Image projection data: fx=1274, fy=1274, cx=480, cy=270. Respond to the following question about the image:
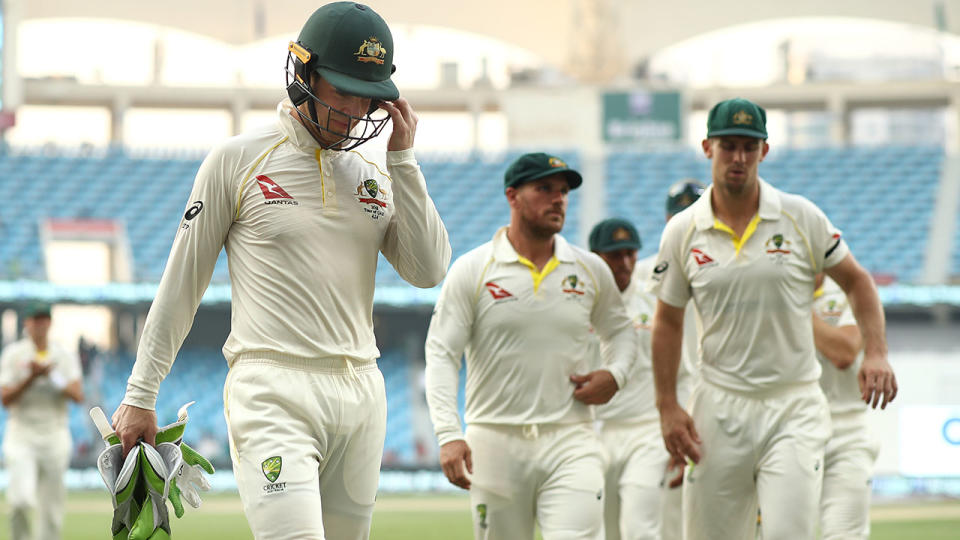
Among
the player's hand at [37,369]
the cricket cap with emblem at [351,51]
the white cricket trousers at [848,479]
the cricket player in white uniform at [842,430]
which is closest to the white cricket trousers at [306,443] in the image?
the cricket cap with emblem at [351,51]

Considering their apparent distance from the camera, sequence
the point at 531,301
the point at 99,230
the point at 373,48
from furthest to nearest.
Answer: the point at 99,230 → the point at 531,301 → the point at 373,48

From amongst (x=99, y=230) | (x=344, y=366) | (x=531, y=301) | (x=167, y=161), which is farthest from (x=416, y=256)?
(x=167, y=161)

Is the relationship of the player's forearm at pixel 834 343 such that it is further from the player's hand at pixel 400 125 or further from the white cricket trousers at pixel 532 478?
the player's hand at pixel 400 125

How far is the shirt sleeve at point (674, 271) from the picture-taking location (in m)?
6.49

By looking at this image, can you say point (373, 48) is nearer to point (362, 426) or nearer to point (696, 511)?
point (362, 426)

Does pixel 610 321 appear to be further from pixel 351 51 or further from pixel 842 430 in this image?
pixel 351 51

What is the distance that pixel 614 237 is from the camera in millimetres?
8492

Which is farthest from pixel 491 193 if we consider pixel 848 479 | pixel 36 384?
pixel 848 479

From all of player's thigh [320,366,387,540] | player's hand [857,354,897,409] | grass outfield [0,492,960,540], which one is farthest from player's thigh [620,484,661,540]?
grass outfield [0,492,960,540]

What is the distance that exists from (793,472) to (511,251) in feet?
6.45

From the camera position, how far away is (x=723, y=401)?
632 centimetres

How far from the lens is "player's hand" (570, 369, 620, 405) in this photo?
264 inches

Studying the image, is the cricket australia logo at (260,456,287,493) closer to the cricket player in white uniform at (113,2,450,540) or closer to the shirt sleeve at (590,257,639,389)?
the cricket player in white uniform at (113,2,450,540)

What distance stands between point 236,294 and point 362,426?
0.68 meters
